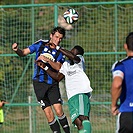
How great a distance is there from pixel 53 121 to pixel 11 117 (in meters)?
3.72

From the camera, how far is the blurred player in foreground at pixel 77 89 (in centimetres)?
1130

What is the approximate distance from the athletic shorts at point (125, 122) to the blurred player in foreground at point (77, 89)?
8.99 feet

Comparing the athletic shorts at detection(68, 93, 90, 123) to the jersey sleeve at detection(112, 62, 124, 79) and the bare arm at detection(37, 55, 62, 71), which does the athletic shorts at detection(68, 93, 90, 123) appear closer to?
the bare arm at detection(37, 55, 62, 71)

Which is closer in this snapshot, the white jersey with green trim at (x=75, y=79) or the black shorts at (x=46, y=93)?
the white jersey with green trim at (x=75, y=79)

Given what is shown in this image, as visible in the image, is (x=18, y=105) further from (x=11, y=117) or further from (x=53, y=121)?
(x=53, y=121)

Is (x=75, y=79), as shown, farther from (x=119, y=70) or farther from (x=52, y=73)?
(x=119, y=70)

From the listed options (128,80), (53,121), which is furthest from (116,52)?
(128,80)

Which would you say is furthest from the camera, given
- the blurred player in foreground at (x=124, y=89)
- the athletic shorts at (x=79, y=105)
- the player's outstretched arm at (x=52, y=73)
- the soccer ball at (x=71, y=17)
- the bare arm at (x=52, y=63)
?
the soccer ball at (x=71, y=17)

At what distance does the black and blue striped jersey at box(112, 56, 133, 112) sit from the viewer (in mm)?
8312

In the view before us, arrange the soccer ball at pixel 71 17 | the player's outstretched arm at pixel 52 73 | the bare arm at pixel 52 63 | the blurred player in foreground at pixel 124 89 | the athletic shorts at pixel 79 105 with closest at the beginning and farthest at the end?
the blurred player in foreground at pixel 124 89
the athletic shorts at pixel 79 105
the player's outstretched arm at pixel 52 73
the bare arm at pixel 52 63
the soccer ball at pixel 71 17

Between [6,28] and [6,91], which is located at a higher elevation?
[6,28]

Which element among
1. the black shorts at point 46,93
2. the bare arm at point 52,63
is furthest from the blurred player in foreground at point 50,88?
the bare arm at point 52,63

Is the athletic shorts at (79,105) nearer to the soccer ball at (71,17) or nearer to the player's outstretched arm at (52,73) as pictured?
the player's outstretched arm at (52,73)

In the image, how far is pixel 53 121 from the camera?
489 inches
